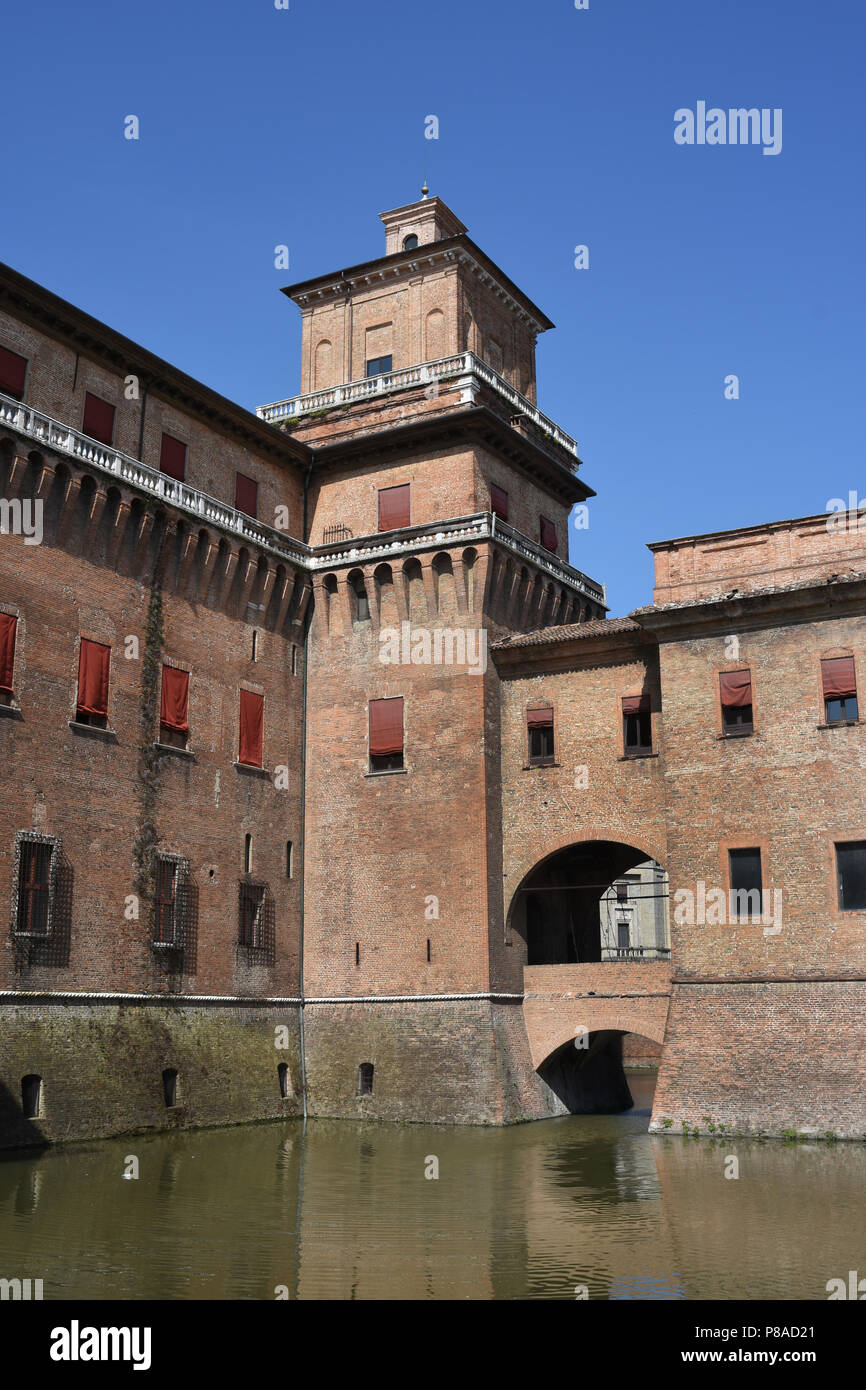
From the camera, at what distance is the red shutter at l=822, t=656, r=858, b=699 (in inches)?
1131

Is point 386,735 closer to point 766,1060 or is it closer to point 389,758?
point 389,758

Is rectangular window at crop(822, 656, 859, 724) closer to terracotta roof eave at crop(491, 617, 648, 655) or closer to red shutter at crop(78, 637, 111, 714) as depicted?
terracotta roof eave at crop(491, 617, 648, 655)

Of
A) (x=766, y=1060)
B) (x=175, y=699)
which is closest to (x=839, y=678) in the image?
(x=766, y=1060)

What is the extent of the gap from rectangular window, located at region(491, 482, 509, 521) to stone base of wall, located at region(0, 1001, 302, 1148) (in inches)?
583

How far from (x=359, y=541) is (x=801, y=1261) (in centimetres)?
2498

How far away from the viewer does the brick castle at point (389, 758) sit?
27859 millimetres

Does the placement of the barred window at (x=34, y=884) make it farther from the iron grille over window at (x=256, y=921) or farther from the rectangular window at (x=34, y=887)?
the iron grille over window at (x=256, y=921)

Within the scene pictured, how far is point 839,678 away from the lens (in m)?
28.9

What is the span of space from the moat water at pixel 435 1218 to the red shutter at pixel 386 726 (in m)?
10.5

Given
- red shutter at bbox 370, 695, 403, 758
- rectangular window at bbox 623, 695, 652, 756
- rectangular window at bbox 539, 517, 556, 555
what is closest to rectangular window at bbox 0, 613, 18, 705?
red shutter at bbox 370, 695, 403, 758
